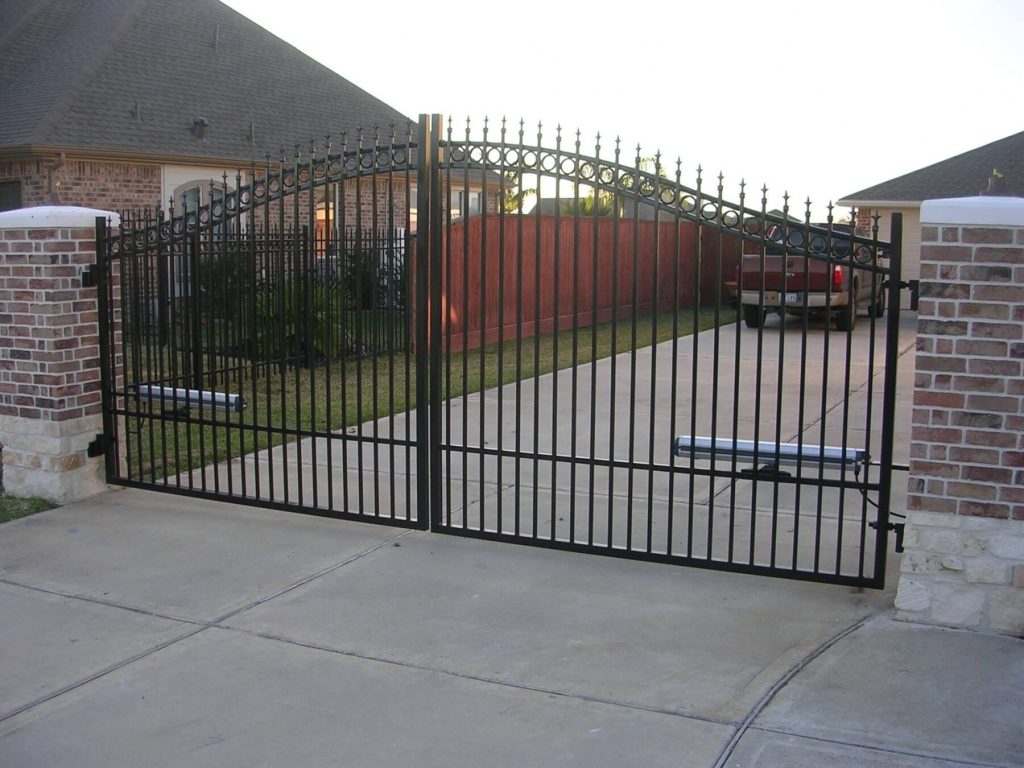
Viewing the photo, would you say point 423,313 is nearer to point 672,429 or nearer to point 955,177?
point 672,429

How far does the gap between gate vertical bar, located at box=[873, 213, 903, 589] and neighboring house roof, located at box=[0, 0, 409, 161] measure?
14.9m

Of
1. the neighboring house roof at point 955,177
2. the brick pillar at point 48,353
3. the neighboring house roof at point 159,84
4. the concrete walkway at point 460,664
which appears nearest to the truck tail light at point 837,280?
the neighboring house roof at point 955,177

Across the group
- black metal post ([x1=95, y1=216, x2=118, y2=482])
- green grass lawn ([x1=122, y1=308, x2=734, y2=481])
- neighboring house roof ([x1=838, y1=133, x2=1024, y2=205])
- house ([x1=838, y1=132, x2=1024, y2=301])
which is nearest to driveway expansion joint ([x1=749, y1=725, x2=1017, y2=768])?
green grass lawn ([x1=122, y1=308, x2=734, y2=481])

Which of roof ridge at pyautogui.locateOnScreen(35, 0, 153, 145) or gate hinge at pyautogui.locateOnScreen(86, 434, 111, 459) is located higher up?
roof ridge at pyautogui.locateOnScreen(35, 0, 153, 145)

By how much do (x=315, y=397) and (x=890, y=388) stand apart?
5.27 m

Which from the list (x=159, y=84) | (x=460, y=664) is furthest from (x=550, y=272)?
(x=460, y=664)

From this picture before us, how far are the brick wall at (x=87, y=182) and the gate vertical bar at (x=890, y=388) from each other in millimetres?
15269

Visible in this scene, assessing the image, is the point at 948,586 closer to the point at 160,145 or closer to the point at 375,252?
the point at 375,252

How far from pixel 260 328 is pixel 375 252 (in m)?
6.95

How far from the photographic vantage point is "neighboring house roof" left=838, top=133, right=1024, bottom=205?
24594mm

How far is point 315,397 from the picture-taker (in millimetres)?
9008

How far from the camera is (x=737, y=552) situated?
6.07m

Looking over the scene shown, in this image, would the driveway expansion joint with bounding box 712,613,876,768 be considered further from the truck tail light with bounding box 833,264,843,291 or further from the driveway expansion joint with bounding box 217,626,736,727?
the truck tail light with bounding box 833,264,843,291

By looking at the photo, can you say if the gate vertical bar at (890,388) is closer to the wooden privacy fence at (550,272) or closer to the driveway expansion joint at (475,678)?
the driveway expansion joint at (475,678)
